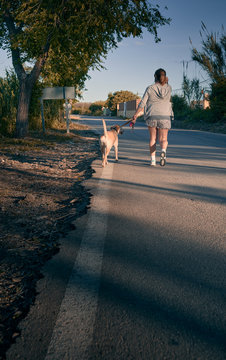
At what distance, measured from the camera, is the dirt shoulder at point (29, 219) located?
2029mm

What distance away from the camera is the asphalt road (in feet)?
5.35

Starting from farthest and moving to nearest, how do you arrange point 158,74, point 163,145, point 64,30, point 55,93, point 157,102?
point 55,93, point 64,30, point 163,145, point 157,102, point 158,74

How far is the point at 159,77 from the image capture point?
662 cm

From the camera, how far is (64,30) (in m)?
10.7

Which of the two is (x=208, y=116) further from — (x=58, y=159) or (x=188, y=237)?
(x=188, y=237)

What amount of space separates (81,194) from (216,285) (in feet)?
9.14

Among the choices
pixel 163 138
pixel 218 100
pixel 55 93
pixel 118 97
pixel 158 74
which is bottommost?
pixel 163 138

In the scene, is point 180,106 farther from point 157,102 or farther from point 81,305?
point 81,305

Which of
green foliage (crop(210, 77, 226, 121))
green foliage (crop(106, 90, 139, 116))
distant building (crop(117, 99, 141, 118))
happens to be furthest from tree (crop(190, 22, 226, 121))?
green foliage (crop(106, 90, 139, 116))

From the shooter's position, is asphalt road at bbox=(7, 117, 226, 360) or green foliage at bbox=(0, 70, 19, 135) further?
green foliage at bbox=(0, 70, 19, 135)

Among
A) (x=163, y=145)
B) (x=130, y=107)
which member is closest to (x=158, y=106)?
(x=163, y=145)

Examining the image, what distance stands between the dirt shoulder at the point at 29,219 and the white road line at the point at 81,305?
23 centimetres

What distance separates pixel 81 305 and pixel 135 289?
0.39 meters

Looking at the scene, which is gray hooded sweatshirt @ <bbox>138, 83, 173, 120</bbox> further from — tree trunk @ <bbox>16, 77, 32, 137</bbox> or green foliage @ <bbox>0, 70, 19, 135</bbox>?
green foliage @ <bbox>0, 70, 19, 135</bbox>
